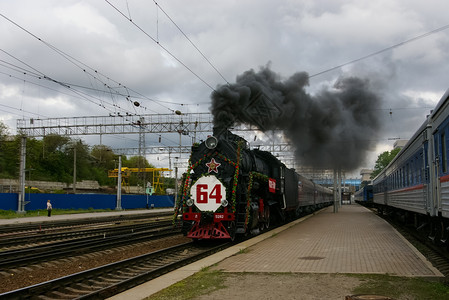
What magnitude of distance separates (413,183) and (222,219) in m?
6.21

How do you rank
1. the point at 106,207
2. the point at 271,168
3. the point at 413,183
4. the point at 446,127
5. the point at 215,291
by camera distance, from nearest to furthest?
1. the point at 215,291
2. the point at 446,127
3. the point at 413,183
4. the point at 271,168
5. the point at 106,207

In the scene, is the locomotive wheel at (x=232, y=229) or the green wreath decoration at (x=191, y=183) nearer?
the locomotive wheel at (x=232, y=229)

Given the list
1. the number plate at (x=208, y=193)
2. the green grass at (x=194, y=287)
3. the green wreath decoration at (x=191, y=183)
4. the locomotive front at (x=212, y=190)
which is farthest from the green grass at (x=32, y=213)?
the green grass at (x=194, y=287)

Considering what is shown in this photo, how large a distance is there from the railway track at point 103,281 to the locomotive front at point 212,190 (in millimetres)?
1548

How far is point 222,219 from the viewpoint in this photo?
37.8 ft

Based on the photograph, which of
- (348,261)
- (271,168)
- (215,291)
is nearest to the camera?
(215,291)

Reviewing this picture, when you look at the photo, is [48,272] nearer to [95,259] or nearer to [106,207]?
[95,259]

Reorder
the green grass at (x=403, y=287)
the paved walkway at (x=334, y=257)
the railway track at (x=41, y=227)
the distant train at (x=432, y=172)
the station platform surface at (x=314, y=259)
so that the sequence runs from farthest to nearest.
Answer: the railway track at (x=41, y=227), the distant train at (x=432, y=172), the paved walkway at (x=334, y=257), the station platform surface at (x=314, y=259), the green grass at (x=403, y=287)

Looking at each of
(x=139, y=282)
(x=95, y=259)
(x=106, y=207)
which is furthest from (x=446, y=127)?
(x=106, y=207)

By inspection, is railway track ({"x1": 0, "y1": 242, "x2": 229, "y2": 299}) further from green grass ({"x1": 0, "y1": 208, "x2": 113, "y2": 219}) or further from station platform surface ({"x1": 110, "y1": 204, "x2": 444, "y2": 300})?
green grass ({"x1": 0, "y1": 208, "x2": 113, "y2": 219})

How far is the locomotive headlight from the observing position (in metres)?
12.4

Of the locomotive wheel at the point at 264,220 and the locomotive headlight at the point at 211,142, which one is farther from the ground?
the locomotive headlight at the point at 211,142

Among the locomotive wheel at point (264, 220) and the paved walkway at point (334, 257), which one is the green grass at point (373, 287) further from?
the locomotive wheel at point (264, 220)

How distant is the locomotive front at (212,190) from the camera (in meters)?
11.6
